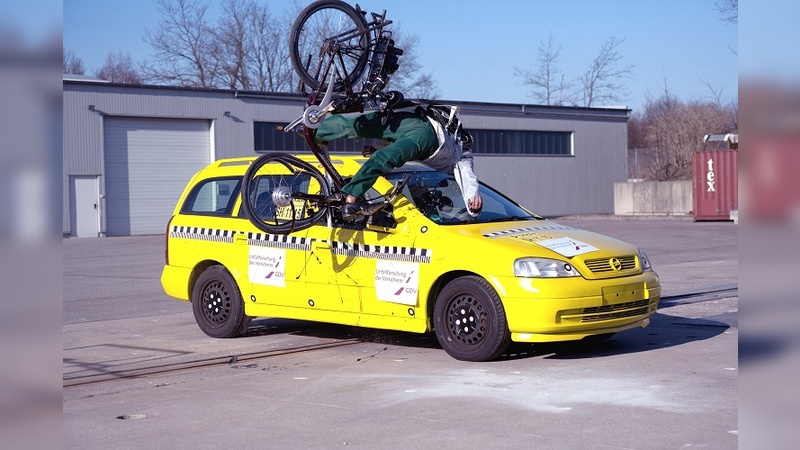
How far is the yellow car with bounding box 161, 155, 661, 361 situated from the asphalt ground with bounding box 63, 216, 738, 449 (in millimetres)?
357

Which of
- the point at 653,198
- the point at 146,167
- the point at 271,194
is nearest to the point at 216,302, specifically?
the point at 271,194

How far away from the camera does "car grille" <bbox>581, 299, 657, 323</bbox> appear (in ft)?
A: 27.5

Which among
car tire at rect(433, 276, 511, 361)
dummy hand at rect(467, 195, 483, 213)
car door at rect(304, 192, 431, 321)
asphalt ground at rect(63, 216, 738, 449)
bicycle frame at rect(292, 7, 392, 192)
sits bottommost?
asphalt ground at rect(63, 216, 738, 449)

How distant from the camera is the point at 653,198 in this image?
158 ft

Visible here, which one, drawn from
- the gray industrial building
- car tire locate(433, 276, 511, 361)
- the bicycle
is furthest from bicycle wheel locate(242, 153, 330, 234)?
the gray industrial building

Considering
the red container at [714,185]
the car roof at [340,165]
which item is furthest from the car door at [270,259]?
the red container at [714,185]

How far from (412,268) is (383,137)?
1.45 m

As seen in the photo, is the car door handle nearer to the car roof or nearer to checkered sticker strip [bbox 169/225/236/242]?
the car roof

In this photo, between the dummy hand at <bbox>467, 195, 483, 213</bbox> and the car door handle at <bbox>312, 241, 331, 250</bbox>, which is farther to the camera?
the car door handle at <bbox>312, 241, 331, 250</bbox>

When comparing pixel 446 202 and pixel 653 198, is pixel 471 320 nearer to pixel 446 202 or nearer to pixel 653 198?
pixel 446 202

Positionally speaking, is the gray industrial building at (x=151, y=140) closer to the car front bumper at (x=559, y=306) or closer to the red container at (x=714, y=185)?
the red container at (x=714, y=185)

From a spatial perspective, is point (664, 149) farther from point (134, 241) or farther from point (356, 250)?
point (356, 250)

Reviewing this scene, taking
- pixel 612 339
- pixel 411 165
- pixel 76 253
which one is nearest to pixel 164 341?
pixel 411 165

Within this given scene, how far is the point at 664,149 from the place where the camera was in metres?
60.2
